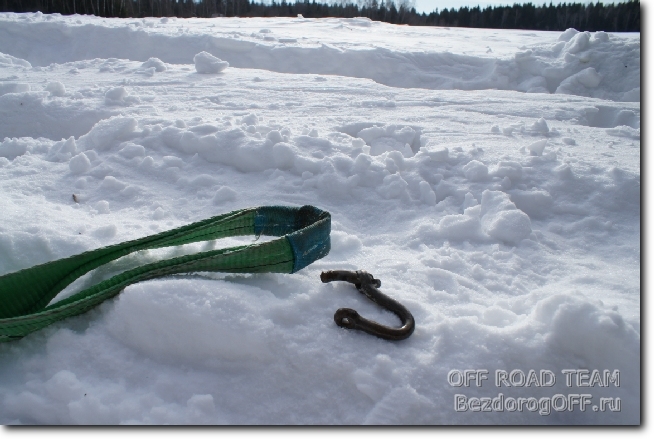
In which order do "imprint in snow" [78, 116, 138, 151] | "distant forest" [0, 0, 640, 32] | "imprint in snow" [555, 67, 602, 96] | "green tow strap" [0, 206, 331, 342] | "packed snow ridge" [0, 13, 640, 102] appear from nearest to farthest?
"green tow strap" [0, 206, 331, 342]
"imprint in snow" [78, 116, 138, 151]
"imprint in snow" [555, 67, 602, 96]
"packed snow ridge" [0, 13, 640, 102]
"distant forest" [0, 0, 640, 32]

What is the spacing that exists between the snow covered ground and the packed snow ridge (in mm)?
2325

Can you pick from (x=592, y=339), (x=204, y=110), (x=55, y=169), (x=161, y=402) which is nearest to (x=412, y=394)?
(x=592, y=339)

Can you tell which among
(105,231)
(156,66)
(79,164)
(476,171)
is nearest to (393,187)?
(476,171)

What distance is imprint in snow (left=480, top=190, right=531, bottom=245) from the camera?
190 centimetres

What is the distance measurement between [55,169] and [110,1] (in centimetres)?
1884

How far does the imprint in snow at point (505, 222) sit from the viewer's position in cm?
190

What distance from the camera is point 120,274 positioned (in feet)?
4.73

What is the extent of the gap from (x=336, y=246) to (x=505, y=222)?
72cm

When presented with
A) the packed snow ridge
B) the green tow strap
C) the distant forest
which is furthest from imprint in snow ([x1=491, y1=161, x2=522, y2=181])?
the distant forest

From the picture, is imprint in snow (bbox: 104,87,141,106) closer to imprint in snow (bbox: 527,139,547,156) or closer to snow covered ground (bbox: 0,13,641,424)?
snow covered ground (bbox: 0,13,641,424)

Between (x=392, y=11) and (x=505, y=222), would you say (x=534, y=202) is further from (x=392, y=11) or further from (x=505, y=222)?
(x=392, y=11)

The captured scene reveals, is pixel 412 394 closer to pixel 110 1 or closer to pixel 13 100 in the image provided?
pixel 13 100

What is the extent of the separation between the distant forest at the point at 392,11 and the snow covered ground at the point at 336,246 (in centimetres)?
1206

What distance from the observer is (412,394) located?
3.84ft
